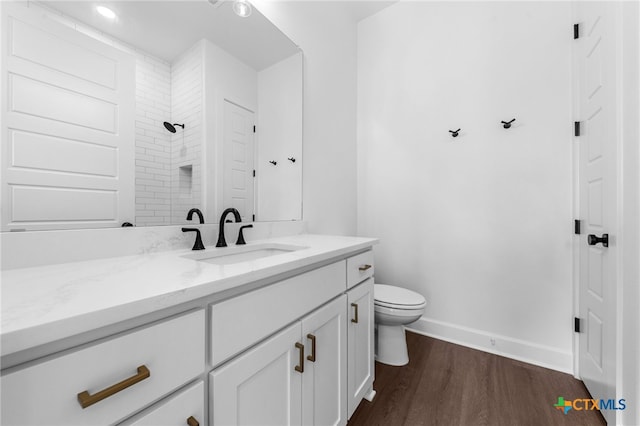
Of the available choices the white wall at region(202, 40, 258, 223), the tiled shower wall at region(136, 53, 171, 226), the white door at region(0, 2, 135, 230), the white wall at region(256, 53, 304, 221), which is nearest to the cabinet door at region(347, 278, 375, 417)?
the white wall at region(256, 53, 304, 221)

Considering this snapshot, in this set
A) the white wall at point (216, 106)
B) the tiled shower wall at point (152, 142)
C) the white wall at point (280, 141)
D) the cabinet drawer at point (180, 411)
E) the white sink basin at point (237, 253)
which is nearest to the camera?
the cabinet drawer at point (180, 411)

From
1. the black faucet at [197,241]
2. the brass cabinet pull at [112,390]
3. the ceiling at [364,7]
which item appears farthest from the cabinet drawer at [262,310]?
the ceiling at [364,7]

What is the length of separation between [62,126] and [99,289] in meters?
0.59

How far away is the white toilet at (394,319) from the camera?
5.29 feet

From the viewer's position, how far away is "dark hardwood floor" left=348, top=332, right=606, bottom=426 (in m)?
1.29

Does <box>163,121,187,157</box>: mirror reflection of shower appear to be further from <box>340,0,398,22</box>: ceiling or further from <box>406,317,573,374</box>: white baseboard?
<box>406,317,573,374</box>: white baseboard

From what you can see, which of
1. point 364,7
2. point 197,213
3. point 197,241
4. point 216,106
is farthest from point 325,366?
point 364,7

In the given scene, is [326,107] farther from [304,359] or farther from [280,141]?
[304,359]

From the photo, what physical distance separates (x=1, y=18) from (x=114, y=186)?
503mm

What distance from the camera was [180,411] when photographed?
0.54 meters

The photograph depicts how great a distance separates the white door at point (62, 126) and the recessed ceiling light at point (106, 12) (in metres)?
0.12

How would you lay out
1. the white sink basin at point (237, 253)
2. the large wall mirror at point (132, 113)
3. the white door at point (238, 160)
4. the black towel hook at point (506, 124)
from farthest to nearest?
1. the black towel hook at point (506, 124)
2. the white door at point (238, 160)
3. the white sink basin at point (237, 253)
4. the large wall mirror at point (132, 113)

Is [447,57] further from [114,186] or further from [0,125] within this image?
[0,125]

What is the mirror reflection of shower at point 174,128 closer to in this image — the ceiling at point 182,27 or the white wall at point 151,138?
the white wall at point 151,138
